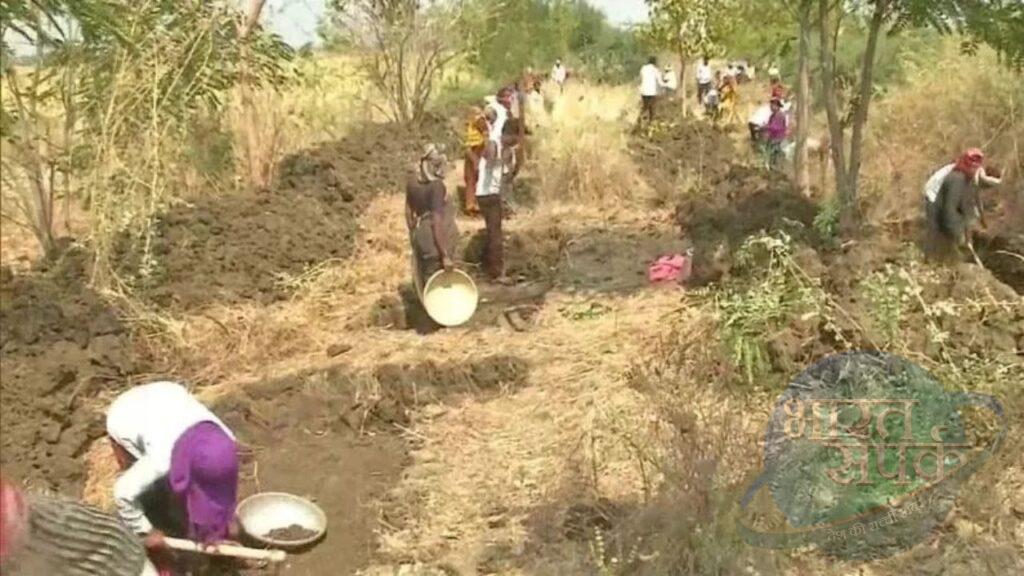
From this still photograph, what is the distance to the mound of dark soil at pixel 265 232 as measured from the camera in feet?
26.7

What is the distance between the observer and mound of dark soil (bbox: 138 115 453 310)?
8133 millimetres

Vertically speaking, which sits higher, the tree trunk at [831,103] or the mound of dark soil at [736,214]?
the tree trunk at [831,103]

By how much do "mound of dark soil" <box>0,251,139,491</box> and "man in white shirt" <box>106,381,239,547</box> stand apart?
7.03 feet

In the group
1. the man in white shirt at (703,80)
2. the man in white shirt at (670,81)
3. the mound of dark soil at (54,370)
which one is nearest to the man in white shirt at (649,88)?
the man in white shirt at (670,81)

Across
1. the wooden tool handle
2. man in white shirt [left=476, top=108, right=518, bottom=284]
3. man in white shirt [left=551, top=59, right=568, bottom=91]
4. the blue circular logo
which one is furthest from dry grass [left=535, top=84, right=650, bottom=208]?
the wooden tool handle

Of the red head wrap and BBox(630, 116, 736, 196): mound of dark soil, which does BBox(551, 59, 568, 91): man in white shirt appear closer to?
BBox(630, 116, 736, 196): mound of dark soil

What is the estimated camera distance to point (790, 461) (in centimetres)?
440

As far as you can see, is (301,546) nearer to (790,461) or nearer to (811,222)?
(790,461)

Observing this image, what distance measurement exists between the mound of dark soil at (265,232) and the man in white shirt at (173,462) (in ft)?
14.3

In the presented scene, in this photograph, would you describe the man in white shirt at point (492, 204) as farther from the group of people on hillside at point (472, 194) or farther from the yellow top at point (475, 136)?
the yellow top at point (475, 136)

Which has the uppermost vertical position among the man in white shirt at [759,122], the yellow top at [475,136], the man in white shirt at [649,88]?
the man in white shirt at [649,88]

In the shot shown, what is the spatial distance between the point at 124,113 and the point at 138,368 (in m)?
2.28

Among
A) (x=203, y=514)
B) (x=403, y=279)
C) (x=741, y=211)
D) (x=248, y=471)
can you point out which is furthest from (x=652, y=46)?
(x=203, y=514)

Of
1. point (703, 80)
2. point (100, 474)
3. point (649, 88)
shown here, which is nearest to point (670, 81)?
point (703, 80)
